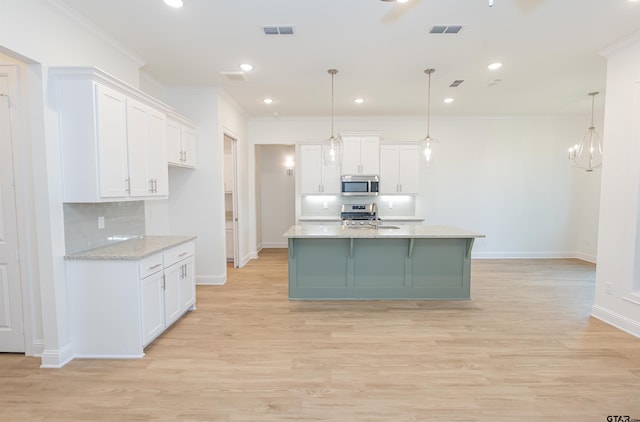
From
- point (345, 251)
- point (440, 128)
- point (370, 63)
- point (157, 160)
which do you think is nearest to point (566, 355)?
point (345, 251)

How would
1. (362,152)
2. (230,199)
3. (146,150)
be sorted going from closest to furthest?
1. (146,150)
2. (362,152)
3. (230,199)

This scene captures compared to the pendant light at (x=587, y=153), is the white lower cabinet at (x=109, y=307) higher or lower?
lower

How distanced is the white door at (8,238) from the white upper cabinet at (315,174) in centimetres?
447

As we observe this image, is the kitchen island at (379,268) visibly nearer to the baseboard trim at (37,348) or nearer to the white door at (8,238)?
the baseboard trim at (37,348)

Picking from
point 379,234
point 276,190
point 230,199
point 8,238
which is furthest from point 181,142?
point 276,190

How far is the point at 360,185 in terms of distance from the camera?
6.39 metres

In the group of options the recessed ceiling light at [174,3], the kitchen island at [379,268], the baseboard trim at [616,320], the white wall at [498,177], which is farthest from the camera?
the white wall at [498,177]

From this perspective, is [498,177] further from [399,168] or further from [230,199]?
[230,199]

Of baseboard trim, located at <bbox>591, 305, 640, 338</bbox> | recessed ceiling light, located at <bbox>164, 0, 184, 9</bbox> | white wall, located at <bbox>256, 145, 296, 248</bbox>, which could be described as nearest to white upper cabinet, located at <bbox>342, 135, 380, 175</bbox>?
white wall, located at <bbox>256, 145, 296, 248</bbox>

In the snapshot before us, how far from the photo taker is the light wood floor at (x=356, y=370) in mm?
2156

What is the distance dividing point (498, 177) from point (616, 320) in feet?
12.7

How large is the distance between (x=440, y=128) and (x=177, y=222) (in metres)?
5.51

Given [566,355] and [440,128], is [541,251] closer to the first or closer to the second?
[440,128]

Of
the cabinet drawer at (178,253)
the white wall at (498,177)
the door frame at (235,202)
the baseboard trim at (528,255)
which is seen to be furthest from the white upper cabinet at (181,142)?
the baseboard trim at (528,255)
